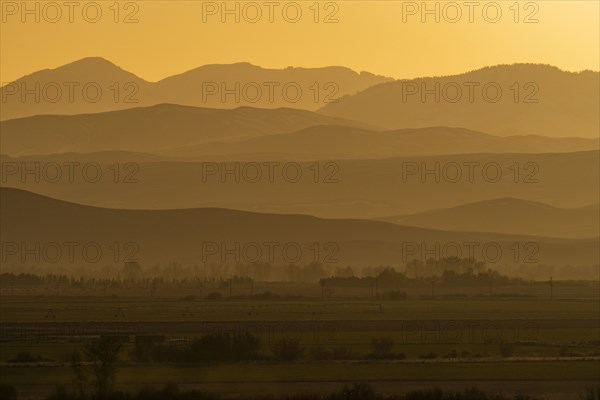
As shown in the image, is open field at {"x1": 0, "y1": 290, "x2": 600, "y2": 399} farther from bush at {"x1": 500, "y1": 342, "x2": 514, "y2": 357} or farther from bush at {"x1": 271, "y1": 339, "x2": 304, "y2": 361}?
bush at {"x1": 271, "y1": 339, "x2": 304, "y2": 361}

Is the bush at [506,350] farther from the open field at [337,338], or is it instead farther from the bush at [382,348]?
the bush at [382,348]

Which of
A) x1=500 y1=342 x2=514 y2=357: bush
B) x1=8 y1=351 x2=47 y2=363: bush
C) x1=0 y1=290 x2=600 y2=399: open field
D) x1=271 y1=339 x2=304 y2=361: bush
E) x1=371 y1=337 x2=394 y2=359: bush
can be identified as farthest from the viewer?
x1=500 y1=342 x2=514 y2=357: bush

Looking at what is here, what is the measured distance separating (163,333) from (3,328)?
471 inches

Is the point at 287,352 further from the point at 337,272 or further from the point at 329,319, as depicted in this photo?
the point at 337,272

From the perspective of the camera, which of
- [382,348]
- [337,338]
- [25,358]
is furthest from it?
[337,338]

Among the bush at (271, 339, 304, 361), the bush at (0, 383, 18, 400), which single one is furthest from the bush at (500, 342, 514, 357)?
the bush at (0, 383, 18, 400)

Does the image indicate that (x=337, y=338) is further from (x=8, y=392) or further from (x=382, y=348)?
(x=8, y=392)

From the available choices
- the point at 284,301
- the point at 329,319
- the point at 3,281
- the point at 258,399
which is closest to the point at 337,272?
the point at 3,281

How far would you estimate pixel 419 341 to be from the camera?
79062 mm

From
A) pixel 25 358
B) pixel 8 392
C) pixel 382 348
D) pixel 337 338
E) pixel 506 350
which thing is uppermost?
pixel 337 338

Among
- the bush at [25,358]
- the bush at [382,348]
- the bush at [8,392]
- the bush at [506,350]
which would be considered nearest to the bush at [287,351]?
the bush at [382,348]

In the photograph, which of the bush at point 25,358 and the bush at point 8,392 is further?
the bush at point 25,358

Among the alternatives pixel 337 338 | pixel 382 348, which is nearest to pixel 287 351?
pixel 382 348

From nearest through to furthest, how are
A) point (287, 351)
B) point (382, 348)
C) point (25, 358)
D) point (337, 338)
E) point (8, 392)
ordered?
point (8, 392) → point (25, 358) → point (287, 351) → point (382, 348) → point (337, 338)
